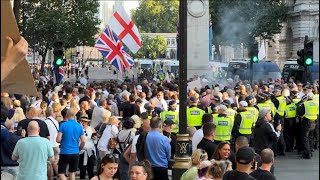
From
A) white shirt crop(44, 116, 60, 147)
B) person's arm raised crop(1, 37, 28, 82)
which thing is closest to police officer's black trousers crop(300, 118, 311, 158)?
white shirt crop(44, 116, 60, 147)

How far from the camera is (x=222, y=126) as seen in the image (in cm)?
1323

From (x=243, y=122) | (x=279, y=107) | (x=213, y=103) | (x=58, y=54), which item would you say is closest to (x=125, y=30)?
(x=58, y=54)

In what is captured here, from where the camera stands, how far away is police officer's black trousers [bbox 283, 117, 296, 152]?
18.0 meters

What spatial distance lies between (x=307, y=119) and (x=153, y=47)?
407 ft

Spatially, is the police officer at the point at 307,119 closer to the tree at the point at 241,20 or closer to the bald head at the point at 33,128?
the bald head at the point at 33,128

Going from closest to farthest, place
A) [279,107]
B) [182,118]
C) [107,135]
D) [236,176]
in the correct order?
[236,176] < [182,118] < [107,135] < [279,107]

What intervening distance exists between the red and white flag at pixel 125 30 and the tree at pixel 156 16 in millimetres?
119328

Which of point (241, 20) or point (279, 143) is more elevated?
point (241, 20)

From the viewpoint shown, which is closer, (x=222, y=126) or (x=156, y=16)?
(x=222, y=126)

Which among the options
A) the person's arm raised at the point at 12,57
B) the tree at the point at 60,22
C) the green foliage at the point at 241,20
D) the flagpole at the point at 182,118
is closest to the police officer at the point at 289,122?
the flagpole at the point at 182,118

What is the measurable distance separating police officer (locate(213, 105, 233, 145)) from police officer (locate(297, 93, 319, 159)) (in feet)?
13.0

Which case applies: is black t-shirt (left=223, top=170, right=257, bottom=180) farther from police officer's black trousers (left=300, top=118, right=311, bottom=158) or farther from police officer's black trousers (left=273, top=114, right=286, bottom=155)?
police officer's black trousers (left=300, top=118, right=311, bottom=158)

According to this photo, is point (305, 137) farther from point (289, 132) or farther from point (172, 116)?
point (172, 116)

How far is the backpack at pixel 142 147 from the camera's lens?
1023 cm
